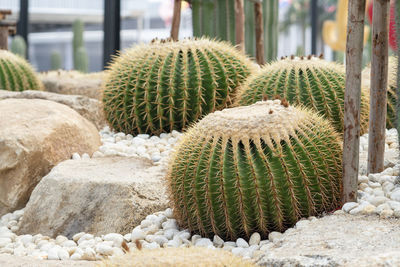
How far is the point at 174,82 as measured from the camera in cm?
407

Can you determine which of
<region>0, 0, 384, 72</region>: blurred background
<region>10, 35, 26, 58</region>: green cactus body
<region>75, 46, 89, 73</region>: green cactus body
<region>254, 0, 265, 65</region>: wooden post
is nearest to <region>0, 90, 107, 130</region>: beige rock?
<region>254, 0, 265, 65</region>: wooden post

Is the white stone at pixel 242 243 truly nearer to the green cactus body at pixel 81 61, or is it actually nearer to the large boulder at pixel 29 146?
the large boulder at pixel 29 146

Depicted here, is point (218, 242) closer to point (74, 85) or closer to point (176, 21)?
point (176, 21)

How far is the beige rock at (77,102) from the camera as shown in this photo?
15.7 feet

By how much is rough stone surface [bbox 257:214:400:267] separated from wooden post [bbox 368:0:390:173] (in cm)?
54

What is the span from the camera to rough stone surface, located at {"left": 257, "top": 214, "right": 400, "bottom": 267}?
1.92 metres

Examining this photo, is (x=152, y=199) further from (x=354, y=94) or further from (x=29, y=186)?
(x=354, y=94)

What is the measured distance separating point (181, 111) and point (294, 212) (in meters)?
1.72

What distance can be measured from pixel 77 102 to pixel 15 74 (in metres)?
1.16

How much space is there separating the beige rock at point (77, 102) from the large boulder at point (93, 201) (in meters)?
1.37

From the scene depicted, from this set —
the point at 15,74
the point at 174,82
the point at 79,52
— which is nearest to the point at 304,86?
the point at 174,82

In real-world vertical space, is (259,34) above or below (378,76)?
above

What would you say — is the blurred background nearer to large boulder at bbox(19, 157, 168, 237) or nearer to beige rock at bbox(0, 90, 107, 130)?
beige rock at bbox(0, 90, 107, 130)

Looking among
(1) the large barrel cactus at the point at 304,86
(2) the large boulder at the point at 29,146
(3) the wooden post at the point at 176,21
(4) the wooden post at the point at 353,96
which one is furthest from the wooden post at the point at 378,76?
(3) the wooden post at the point at 176,21
